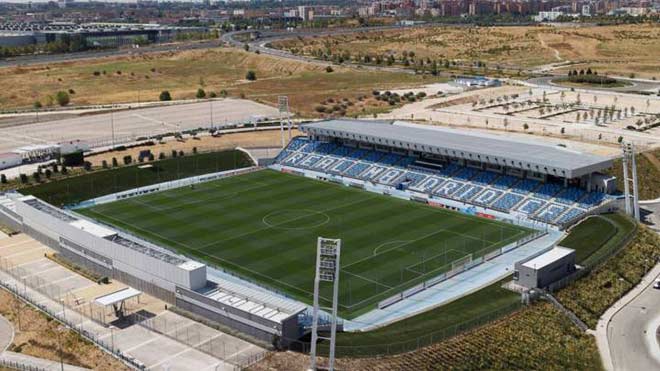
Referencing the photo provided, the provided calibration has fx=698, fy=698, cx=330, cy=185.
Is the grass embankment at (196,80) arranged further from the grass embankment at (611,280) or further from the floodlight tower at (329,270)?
the floodlight tower at (329,270)

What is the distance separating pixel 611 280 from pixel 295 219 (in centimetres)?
2889

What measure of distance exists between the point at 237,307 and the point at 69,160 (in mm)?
49537

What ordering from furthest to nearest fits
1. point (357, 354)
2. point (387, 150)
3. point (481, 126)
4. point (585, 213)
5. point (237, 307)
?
point (481, 126) < point (387, 150) < point (585, 213) < point (237, 307) < point (357, 354)

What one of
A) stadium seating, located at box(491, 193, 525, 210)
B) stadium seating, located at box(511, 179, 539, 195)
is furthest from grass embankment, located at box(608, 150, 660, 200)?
stadium seating, located at box(491, 193, 525, 210)

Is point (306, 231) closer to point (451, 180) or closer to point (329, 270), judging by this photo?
point (451, 180)

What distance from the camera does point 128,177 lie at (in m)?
80.9

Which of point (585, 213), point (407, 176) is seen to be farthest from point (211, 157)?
point (585, 213)

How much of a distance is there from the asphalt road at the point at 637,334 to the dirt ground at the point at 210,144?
5672 cm

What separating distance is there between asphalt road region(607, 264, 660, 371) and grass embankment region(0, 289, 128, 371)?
29.3 metres

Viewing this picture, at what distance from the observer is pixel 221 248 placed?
5984 centimetres

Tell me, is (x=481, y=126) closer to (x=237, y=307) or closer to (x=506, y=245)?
(x=506, y=245)

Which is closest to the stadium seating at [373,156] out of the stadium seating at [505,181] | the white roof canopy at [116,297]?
the stadium seating at [505,181]

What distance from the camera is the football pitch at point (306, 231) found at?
5338 centimetres

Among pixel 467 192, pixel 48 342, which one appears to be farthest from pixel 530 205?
pixel 48 342
